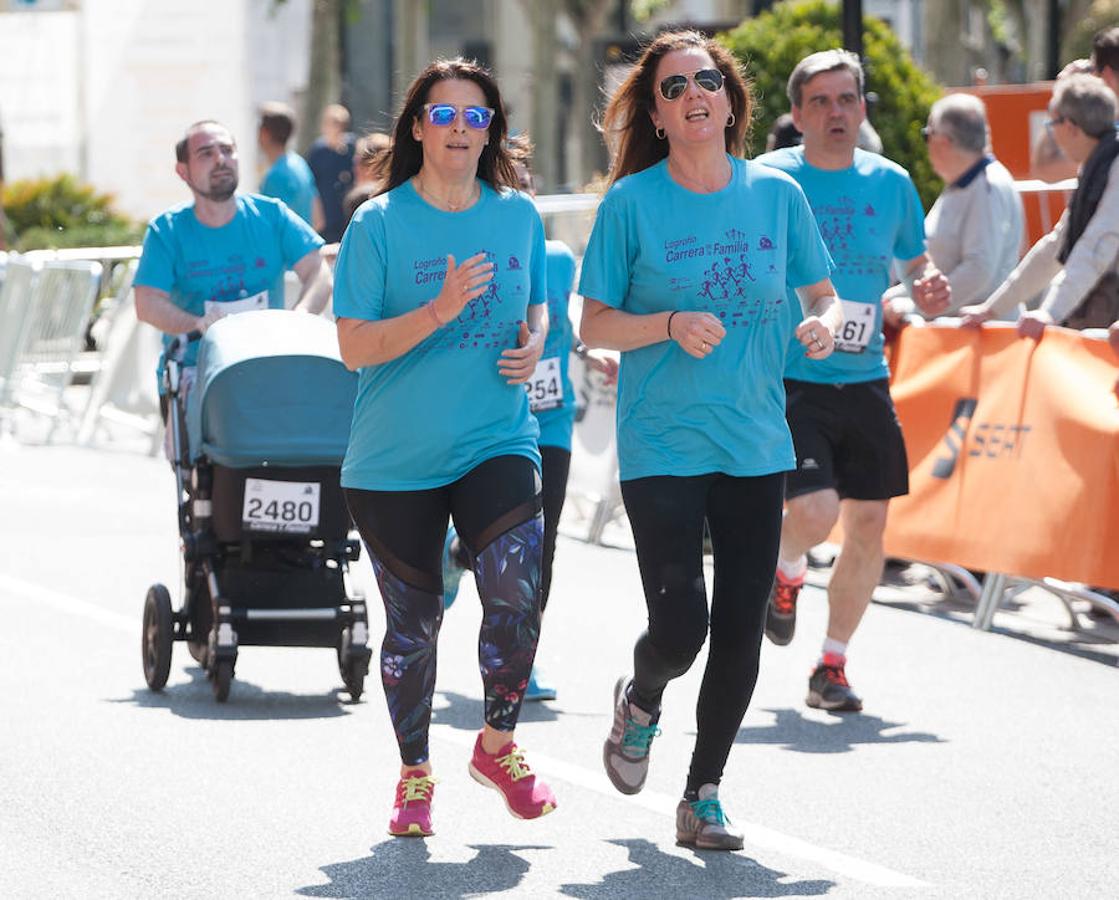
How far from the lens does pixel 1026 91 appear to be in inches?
765

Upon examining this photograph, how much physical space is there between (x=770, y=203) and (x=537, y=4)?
3467 cm

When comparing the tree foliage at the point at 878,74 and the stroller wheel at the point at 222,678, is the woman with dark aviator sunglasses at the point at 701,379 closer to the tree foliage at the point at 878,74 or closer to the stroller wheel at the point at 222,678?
the stroller wheel at the point at 222,678

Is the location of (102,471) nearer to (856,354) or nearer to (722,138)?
(856,354)

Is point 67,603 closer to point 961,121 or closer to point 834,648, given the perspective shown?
point 834,648

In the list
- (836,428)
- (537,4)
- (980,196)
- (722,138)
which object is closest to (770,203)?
(722,138)

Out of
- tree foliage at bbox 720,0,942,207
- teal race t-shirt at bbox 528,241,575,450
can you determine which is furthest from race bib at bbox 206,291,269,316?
tree foliage at bbox 720,0,942,207

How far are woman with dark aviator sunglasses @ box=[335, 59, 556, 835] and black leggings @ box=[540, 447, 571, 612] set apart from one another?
1752 millimetres

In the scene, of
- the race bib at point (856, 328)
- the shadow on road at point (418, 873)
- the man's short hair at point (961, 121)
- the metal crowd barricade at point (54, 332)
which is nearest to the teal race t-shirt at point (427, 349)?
the shadow on road at point (418, 873)

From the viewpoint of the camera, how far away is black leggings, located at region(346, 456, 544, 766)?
637 centimetres

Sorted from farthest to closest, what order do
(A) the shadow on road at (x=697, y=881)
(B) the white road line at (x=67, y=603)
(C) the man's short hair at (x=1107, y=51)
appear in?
(C) the man's short hair at (x=1107, y=51), (B) the white road line at (x=67, y=603), (A) the shadow on road at (x=697, y=881)

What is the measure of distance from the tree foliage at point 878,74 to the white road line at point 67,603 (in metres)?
6.16

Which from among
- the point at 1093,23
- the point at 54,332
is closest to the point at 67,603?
the point at 54,332

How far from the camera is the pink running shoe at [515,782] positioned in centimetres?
640

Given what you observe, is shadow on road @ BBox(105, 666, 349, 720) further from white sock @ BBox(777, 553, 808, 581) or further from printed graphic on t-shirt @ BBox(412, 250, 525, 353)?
printed graphic on t-shirt @ BBox(412, 250, 525, 353)
